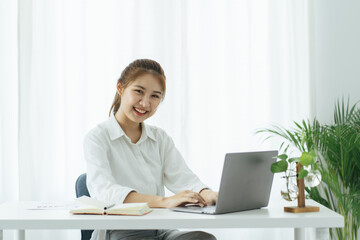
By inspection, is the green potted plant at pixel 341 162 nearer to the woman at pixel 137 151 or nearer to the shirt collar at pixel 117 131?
the woman at pixel 137 151

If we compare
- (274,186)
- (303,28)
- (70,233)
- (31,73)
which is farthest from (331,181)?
(31,73)

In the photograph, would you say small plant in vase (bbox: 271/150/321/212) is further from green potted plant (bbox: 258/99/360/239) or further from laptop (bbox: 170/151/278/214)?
green potted plant (bbox: 258/99/360/239)

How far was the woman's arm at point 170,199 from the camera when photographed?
190 cm

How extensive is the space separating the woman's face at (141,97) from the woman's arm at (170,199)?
0.47 metres

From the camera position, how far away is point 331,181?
306 cm

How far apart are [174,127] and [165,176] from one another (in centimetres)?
124

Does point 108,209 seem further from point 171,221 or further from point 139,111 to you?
point 139,111

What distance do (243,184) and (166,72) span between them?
2.09 metres

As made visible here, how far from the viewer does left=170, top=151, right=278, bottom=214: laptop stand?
1712 mm

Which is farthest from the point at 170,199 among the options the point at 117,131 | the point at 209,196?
the point at 117,131

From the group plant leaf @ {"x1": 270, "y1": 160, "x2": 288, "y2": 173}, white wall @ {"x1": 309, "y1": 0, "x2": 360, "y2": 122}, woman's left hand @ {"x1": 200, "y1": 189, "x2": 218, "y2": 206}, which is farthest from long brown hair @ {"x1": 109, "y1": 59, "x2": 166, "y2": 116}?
white wall @ {"x1": 309, "y1": 0, "x2": 360, "y2": 122}

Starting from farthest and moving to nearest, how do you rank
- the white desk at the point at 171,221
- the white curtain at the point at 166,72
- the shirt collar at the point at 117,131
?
the white curtain at the point at 166,72, the shirt collar at the point at 117,131, the white desk at the point at 171,221

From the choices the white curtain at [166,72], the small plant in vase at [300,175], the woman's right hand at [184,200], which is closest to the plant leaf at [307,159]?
the small plant in vase at [300,175]

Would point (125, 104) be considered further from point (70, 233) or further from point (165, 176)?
point (70, 233)
